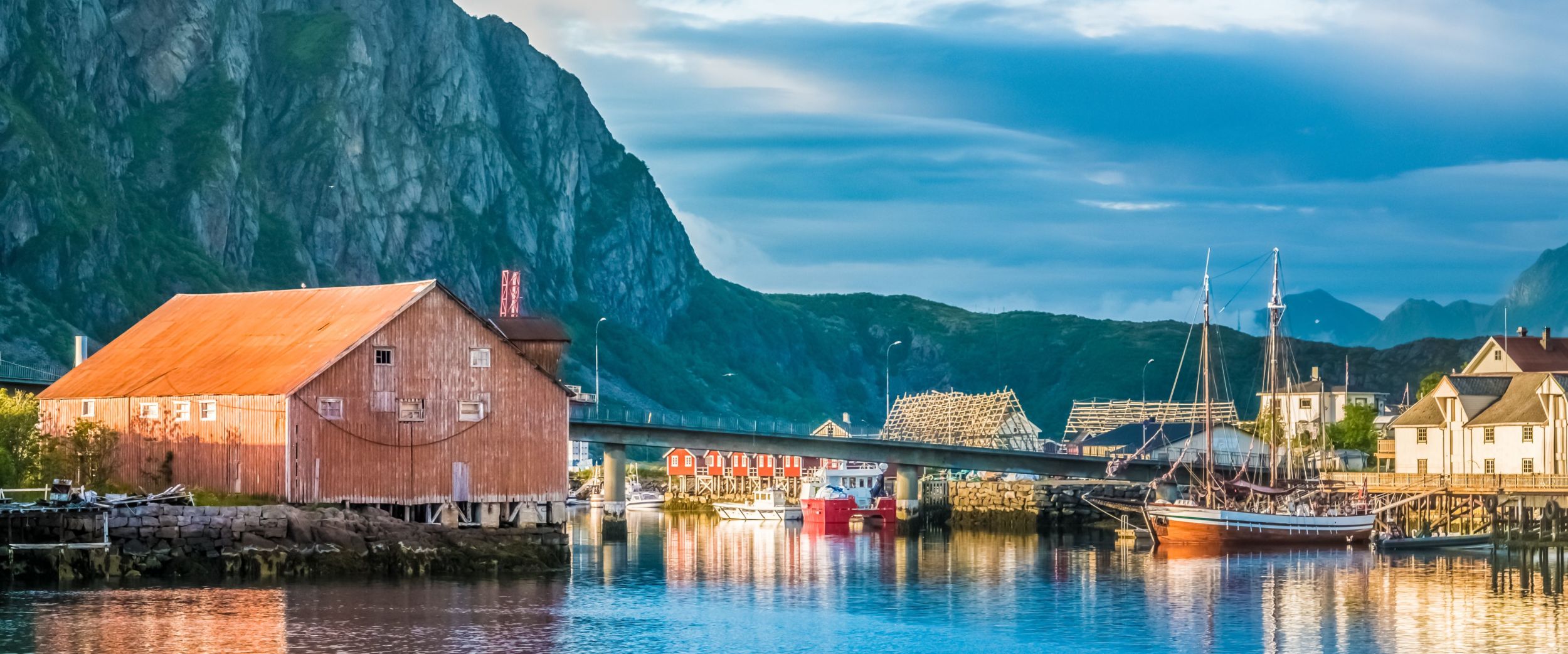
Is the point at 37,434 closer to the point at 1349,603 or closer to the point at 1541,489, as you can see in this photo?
the point at 1349,603

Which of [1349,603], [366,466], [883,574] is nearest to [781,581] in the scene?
[883,574]

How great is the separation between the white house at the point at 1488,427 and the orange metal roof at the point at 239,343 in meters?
65.4

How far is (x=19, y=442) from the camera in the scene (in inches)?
3290

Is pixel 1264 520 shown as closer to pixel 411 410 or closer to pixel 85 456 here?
pixel 411 410

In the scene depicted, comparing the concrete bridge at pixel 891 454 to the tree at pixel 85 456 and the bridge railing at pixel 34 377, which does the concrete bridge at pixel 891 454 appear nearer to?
the bridge railing at pixel 34 377

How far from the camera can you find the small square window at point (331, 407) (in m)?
74.1

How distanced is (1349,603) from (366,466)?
37.8 m

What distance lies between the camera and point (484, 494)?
78750 mm

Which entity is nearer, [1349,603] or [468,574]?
[1349,603]

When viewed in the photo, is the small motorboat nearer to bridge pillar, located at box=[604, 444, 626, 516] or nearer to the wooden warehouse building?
the wooden warehouse building

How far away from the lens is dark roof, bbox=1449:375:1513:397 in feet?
386

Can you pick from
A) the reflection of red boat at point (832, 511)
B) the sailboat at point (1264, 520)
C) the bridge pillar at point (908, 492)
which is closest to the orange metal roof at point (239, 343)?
the sailboat at point (1264, 520)

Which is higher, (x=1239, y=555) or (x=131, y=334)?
(x=131, y=334)

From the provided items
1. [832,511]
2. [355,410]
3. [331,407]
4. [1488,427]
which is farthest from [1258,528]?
[331,407]
